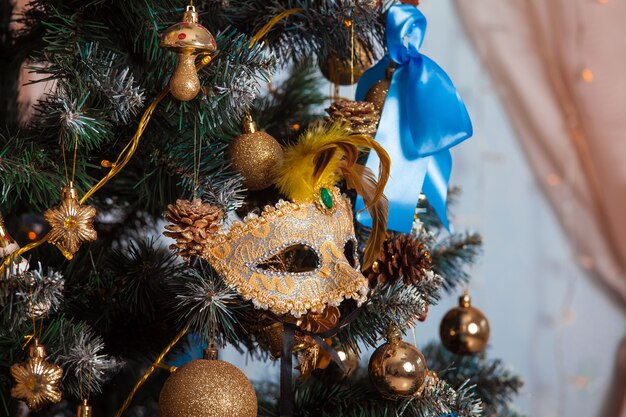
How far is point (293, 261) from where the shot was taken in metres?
0.73

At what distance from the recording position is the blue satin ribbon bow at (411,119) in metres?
0.72

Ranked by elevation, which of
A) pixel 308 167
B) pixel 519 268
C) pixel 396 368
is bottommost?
pixel 519 268

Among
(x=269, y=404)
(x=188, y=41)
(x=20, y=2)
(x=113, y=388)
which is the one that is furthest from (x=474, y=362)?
(x=20, y=2)

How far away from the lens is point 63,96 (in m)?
0.58

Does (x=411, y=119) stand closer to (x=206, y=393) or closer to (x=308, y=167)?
(x=308, y=167)

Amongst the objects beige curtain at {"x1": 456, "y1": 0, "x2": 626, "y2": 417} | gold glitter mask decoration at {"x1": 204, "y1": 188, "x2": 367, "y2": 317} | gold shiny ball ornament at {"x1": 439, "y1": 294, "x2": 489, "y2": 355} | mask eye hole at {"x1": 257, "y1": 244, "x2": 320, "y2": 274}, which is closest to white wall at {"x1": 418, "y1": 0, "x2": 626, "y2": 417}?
beige curtain at {"x1": 456, "y1": 0, "x2": 626, "y2": 417}

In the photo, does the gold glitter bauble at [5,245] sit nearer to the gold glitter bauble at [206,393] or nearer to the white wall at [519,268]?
the gold glitter bauble at [206,393]

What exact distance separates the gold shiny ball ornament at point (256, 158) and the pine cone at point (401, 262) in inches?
4.7

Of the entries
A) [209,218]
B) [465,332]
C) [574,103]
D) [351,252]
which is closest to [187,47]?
[209,218]

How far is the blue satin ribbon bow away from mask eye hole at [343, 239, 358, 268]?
0.03 meters

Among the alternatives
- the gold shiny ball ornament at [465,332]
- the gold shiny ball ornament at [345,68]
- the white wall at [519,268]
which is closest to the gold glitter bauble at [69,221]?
the gold shiny ball ornament at [345,68]

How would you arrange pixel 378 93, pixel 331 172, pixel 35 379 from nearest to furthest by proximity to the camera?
pixel 35 379, pixel 331 172, pixel 378 93

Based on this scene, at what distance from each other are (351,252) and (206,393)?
193 millimetres

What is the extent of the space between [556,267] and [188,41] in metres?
1.00
